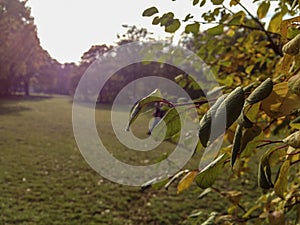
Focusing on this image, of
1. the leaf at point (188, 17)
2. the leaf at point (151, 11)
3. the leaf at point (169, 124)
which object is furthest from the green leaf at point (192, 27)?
the leaf at point (169, 124)

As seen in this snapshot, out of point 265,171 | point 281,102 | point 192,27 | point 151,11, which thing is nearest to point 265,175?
point 265,171

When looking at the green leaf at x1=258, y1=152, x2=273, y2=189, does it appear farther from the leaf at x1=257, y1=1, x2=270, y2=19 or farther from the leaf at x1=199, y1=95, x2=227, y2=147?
the leaf at x1=257, y1=1, x2=270, y2=19

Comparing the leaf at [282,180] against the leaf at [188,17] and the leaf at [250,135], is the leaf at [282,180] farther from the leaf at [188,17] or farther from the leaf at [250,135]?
the leaf at [188,17]

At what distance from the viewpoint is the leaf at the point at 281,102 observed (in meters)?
0.39

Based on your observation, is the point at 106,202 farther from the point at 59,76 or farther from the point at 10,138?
the point at 59,76

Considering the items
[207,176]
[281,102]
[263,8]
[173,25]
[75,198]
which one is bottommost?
[75,198]

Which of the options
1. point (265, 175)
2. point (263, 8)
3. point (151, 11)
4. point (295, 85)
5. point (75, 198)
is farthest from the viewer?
point (75, 198)

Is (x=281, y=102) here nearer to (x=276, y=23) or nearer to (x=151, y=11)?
(x=151, y=11)

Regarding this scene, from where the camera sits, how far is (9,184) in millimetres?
5090

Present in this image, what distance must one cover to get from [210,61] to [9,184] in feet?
14.8

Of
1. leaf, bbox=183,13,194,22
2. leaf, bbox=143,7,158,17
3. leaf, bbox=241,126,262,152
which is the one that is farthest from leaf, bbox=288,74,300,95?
leaf, bbox=183,13,194,22

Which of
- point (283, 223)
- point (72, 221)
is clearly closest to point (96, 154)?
point (72, 221)

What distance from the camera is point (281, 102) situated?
0.39 m

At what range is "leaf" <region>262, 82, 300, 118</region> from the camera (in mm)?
386
